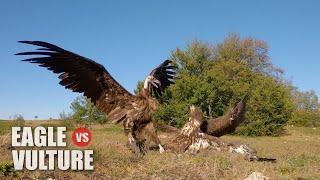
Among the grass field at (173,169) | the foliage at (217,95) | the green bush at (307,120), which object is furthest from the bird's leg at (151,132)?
the green bush at (307,120)

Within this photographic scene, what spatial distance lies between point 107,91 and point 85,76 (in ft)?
2.39

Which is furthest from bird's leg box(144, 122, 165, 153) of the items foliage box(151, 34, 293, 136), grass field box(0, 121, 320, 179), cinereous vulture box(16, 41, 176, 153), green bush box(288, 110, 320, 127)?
green bush box(288, 110, 320, 127)

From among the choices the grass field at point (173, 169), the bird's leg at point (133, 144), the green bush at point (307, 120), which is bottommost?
the grass field at point (173, 169)

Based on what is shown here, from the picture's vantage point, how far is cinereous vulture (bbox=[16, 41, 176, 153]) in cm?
1105

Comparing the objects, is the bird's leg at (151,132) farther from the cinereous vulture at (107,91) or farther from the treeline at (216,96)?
the treeline at (216,96)

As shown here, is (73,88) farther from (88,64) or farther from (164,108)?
(164,108)

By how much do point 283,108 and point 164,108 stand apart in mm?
11432

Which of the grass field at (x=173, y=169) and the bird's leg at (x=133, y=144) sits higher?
the bird's leg at (x=133, y=144)

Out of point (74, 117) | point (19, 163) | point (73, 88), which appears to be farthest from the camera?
point (74, 117)

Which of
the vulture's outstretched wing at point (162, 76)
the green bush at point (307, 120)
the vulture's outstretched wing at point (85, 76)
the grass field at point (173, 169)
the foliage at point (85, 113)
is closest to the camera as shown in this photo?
the grass field at point (173, 169)

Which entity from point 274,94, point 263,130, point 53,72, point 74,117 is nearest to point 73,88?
point 53,72

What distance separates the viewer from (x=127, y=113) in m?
11.9

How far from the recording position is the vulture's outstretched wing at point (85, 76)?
35.8ft

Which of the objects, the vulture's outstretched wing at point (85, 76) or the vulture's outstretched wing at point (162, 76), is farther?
the vulture's outstretched wing at point (162, 76)
